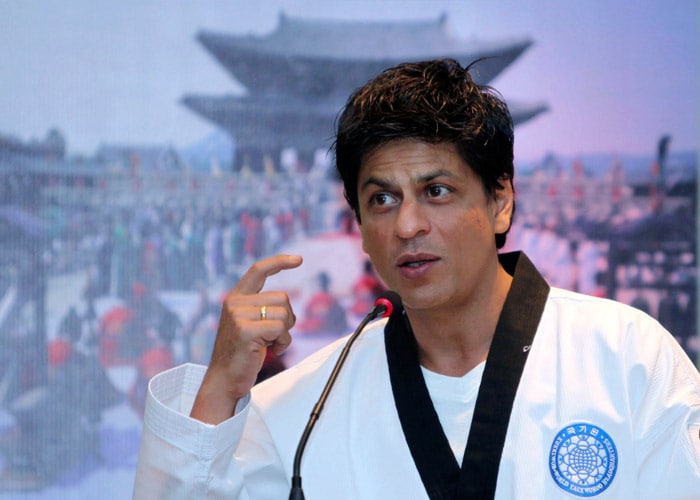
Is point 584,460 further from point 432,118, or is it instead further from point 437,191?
point 432,118

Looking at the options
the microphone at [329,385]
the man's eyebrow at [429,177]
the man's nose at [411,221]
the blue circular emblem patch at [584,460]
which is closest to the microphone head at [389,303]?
the microphone at [329,385]

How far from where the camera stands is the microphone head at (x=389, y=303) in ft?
5.47

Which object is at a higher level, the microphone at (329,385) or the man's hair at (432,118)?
the man's hair at (432,118)

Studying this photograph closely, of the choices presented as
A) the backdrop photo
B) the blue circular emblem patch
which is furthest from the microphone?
the backdrop photo

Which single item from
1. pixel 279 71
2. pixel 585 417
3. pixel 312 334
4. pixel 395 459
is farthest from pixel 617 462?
pixel 279 71

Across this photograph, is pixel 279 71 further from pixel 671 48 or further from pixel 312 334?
pixel 671 48

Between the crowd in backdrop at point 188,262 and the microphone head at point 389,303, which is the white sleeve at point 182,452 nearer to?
the microphone head at point 389,303

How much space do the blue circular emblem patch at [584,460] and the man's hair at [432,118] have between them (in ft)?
1.75

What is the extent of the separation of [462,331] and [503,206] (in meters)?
0.30

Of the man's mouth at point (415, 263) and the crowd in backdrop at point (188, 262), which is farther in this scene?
the crowd in backdrop at point (188, 262)

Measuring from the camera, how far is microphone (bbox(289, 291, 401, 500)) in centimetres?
147

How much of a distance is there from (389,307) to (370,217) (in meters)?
0.20

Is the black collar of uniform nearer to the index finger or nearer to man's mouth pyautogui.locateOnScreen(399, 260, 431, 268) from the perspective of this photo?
A: man's mouth pyautogui.locateOnScreen(399, 260, 431, 268)

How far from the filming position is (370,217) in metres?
1.73
